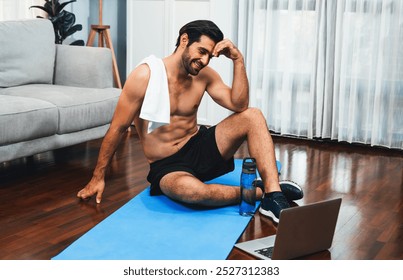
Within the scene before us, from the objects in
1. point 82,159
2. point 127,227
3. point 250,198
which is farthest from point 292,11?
point 127,227

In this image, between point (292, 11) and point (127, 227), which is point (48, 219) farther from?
point (292, 11)

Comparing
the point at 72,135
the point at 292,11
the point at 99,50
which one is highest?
the point at 292,11

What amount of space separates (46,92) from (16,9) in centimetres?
122

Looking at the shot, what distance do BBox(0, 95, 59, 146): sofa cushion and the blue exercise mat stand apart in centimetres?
70

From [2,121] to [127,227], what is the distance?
A: 0.92 metres

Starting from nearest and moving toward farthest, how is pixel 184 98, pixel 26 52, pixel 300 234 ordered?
pixel 300 234, pixel 184 98, pixel 26 52

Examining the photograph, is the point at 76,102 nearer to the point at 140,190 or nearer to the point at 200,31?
the point at 140,190

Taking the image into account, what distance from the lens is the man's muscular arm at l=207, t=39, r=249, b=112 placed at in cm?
264

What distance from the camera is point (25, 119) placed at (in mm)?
3055

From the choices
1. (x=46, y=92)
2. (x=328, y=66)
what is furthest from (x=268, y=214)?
(x=328, y=66)

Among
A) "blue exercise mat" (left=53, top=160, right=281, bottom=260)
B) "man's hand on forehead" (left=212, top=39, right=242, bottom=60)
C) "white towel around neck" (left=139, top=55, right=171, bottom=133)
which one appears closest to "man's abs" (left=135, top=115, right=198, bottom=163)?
"white towel around neck" (left=139, top=55, right=171, bottom=133)

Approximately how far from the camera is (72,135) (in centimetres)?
342

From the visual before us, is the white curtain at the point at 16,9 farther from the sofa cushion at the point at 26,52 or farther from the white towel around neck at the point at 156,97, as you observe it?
the white towel around neck at the point at 156,97

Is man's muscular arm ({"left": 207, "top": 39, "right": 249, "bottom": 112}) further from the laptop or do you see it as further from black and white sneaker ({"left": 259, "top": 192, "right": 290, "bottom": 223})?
the laptop
